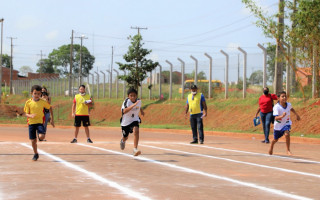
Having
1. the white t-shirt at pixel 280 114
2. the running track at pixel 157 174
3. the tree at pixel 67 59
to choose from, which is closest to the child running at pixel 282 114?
the white t-shirt at pixel 280 114

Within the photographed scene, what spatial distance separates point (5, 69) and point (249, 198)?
469 feet

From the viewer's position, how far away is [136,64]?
42.9m

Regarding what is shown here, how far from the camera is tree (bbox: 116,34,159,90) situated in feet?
139

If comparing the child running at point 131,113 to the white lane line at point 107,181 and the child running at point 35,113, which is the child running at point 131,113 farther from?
A: the child running at point 35,113

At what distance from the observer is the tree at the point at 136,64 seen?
139 feet

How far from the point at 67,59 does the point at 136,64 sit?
10531cm

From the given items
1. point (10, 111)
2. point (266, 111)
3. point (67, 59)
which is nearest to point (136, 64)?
point (10, 111)

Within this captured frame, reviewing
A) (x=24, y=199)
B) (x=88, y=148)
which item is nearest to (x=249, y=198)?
(x=24, y=199)

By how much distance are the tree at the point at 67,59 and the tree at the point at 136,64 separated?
97.5 meters

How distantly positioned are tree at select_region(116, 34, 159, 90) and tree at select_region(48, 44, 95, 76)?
9751 cm

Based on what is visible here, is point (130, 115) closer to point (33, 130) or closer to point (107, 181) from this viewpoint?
point (33, 130)

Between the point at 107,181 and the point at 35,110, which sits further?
the point at 35,110

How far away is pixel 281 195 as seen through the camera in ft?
23.2

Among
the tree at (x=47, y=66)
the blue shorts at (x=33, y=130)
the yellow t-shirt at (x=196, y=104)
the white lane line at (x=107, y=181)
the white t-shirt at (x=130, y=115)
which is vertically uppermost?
the tree at (x=47, y=66)
